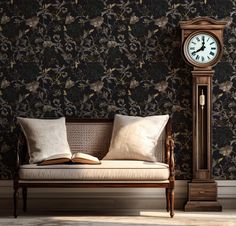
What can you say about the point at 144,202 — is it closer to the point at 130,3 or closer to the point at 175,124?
the point at 175,124

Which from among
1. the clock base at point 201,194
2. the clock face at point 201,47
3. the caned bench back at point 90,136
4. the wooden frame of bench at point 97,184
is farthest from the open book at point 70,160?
the clock face at point 201,47

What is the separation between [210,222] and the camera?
5887mm

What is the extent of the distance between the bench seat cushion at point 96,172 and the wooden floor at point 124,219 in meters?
0.35

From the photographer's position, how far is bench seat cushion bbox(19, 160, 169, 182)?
240 inches

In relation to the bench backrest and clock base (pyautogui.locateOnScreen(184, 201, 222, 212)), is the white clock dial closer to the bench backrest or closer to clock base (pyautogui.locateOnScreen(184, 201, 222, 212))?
the bench backrest

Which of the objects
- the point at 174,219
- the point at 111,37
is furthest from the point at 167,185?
the point at 111,37

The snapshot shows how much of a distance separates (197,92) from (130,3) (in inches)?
43.7

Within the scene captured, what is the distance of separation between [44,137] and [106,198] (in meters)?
0.90

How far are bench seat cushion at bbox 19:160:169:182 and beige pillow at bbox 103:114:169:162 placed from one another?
0.40 meters

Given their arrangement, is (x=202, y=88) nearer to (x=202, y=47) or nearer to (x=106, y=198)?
(x=202, y=47)

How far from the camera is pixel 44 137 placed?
655 centimetres

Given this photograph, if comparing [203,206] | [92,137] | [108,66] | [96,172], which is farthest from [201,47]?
[96,172]

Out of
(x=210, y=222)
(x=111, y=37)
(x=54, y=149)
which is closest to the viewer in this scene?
(x=210, y=222)

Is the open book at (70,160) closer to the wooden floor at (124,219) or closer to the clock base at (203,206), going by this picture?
the wooden floor at (124,219)
